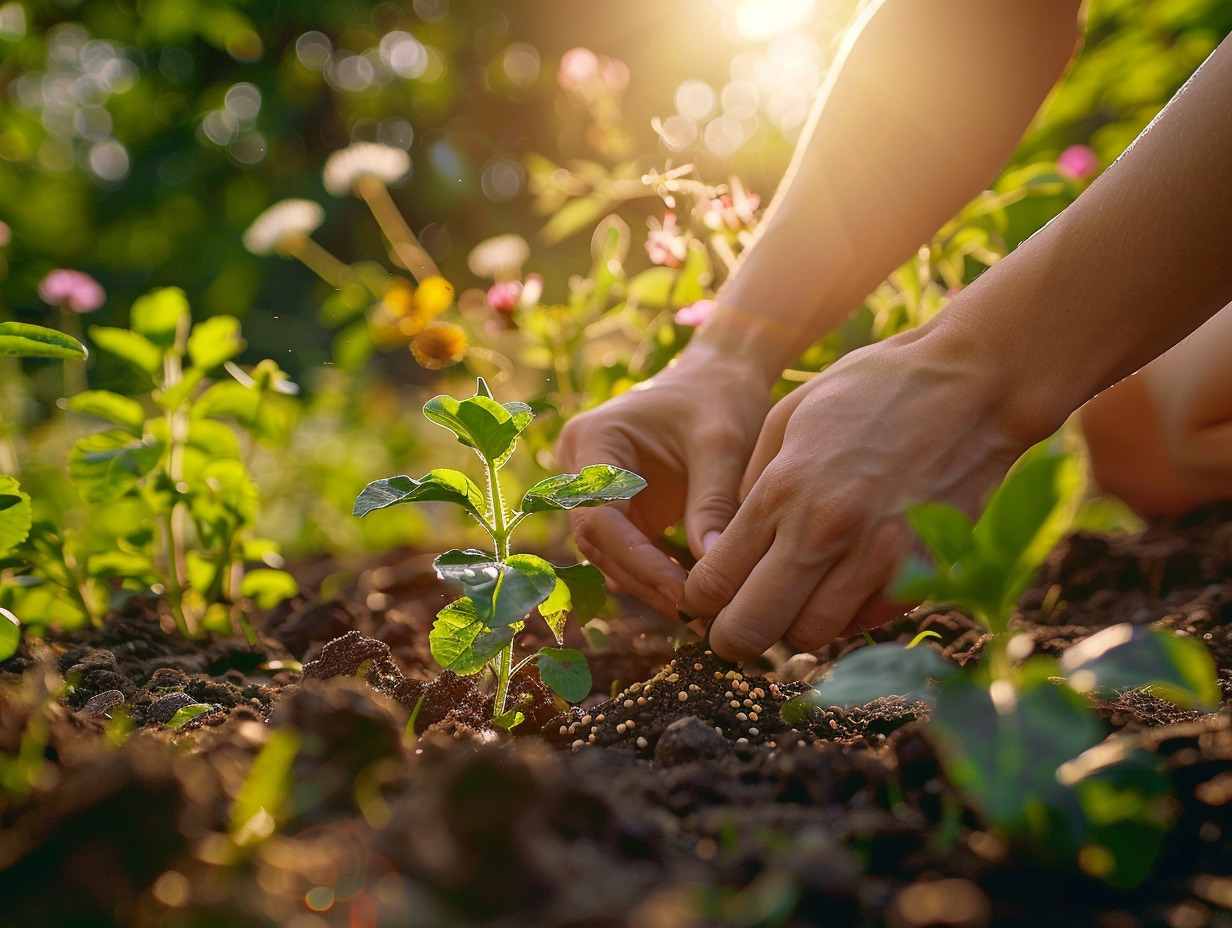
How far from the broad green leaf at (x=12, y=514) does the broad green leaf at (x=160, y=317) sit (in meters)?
0.52

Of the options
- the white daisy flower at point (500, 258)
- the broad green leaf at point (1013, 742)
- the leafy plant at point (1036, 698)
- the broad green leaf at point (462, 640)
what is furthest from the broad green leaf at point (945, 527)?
the white daisy flower at point (500, 258)

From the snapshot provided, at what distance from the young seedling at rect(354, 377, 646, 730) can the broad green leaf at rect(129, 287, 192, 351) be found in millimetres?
755

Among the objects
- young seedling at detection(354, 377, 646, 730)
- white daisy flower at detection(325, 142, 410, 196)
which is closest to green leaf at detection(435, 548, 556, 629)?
young seedling at detection(354, 377, 646, 730)

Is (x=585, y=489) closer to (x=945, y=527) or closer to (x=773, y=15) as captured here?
(x=945, y=527)

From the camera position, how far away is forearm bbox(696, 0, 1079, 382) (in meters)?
1.50

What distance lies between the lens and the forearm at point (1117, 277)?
90cm

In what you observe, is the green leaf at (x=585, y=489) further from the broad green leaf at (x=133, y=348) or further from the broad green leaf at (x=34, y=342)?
the broad green leaf at (x=133, y=348)

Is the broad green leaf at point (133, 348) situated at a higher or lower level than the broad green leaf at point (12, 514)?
higher

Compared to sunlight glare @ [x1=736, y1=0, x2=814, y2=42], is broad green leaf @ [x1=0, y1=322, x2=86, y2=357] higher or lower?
lower

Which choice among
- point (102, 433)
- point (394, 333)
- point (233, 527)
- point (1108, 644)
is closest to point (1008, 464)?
point (1108, 644)

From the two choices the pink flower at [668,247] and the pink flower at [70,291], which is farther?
the pink flower at [70,291]

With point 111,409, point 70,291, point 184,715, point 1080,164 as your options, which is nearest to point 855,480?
point 184,715

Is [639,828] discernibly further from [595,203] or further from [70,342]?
[595,203]

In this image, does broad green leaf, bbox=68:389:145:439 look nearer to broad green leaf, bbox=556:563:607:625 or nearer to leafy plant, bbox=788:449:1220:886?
broad green leaf, bbox=556:563:607:625
